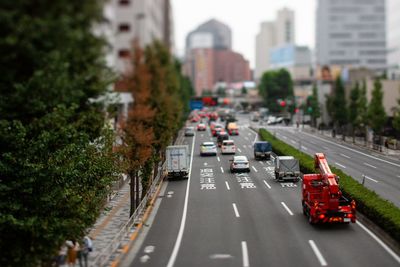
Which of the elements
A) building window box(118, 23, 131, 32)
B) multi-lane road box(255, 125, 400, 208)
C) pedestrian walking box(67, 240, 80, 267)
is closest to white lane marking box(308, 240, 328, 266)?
pedestrian walking box(67, 240, 80, 267)

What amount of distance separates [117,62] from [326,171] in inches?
1755

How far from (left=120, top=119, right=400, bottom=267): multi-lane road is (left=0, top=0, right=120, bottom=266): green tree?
12.7 feet

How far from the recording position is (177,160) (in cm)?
4722

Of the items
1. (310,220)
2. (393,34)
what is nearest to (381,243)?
(310,220)

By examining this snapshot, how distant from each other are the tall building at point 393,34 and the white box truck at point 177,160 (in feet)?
387

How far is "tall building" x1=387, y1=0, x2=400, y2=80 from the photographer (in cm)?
15375

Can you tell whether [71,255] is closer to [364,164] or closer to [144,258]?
[144,258]

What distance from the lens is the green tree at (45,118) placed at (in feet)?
43.6

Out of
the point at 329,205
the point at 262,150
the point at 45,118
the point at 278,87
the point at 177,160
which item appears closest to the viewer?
the point at 45,118

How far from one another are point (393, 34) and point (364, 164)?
377ft

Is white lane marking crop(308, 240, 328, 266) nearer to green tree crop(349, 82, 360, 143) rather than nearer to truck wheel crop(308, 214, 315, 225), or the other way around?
truck wheel crop(308, 214, 315, 225)

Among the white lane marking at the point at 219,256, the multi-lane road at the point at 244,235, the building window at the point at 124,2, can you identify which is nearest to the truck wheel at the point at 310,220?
the multi-lane road at the point at 244,235

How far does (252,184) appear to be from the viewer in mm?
44156

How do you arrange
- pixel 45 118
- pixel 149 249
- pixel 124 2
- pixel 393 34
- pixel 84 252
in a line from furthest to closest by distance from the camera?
pixel 393 34, pixel 124 2, pixel 149 249, pixel 84 252, pixel 45 118
